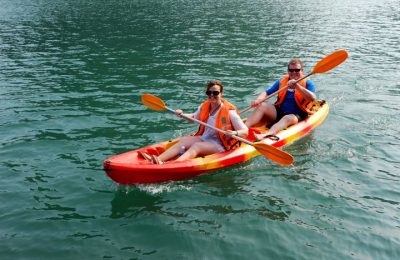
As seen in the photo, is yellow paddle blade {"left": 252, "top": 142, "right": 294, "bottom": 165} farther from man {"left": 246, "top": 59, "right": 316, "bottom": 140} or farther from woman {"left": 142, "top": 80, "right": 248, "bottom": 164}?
man {"left": 246, "top": 59, "right": 316, "bottom": 140}

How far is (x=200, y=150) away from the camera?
804 cm

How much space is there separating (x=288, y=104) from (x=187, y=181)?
137 inches

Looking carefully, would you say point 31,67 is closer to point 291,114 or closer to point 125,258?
point 291,114

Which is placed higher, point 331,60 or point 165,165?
point 331,60

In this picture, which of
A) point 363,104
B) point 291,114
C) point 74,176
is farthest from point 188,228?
point 363,104

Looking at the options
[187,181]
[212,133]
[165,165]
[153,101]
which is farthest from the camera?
[153,101]

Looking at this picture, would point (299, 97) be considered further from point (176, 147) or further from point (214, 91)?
point (176, 147)

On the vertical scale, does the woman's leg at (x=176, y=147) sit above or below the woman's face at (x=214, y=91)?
below

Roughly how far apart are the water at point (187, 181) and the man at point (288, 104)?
0.61m

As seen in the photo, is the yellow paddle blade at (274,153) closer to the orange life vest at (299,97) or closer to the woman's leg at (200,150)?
the woman's leg at (200,150)

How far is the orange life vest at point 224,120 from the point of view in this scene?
26.0 ft

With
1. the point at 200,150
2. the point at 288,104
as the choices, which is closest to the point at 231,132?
the point at 200,150

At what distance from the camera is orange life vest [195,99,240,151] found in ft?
26.0

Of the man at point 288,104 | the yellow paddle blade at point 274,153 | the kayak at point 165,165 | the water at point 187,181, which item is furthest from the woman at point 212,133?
the man at point 288,104
